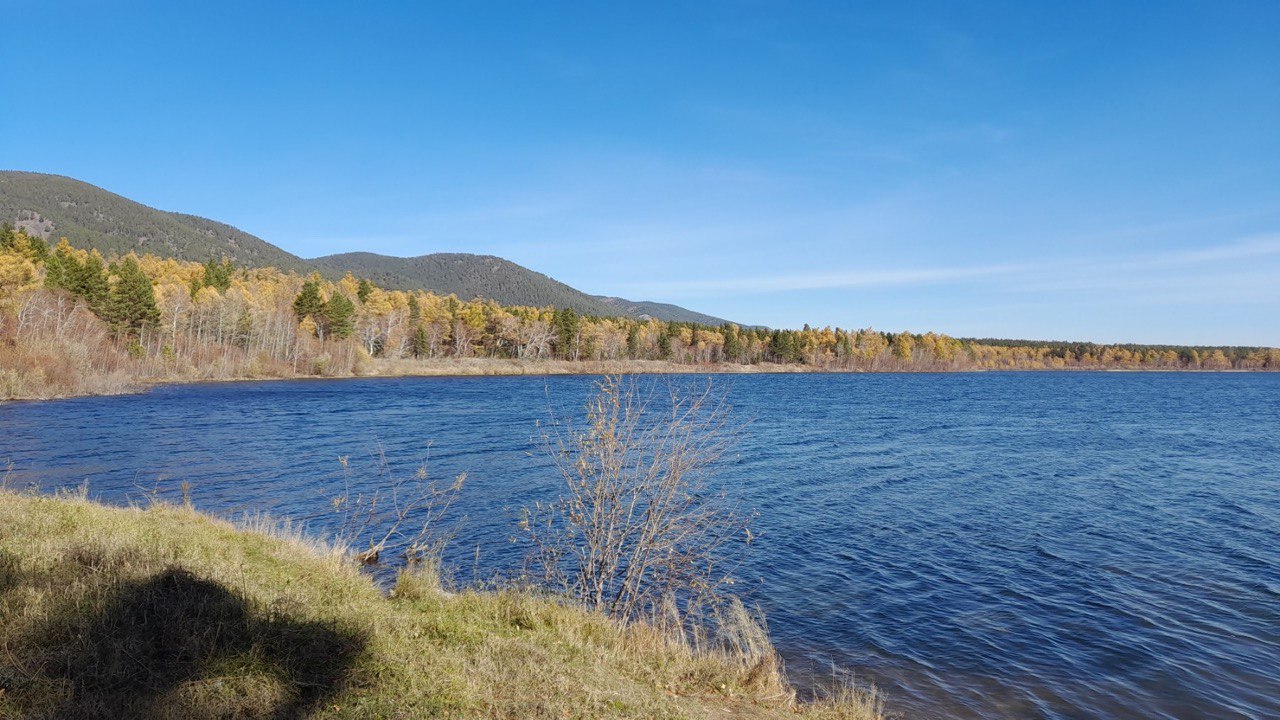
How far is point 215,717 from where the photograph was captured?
5.36 meters

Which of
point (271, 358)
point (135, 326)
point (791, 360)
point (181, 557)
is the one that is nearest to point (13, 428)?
point (181, 557)

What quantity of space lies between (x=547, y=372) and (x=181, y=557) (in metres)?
114

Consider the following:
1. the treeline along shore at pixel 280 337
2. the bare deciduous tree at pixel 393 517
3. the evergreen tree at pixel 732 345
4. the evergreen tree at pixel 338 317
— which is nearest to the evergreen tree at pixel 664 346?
the treeline along shore at pixel 280 337

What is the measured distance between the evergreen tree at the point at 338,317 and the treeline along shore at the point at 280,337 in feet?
0.68

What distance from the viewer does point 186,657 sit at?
6.16 metres

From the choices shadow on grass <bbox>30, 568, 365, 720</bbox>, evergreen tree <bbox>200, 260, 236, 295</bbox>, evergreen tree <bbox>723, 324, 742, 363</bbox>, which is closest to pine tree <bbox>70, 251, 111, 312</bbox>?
evergreen tree <bbox>200, 260, 236, 295</bbox>

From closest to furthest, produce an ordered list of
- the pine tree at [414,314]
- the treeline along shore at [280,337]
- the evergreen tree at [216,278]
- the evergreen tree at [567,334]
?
the treeline along shore at [280,337]
the evergreen tree at [216,278]
the pine tree at [414,314]
the evergreen tree at [567,334]

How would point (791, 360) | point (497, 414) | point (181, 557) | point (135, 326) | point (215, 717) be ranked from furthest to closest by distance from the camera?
1. point (791, 360)
2. point (135, 326)
3. point (497, 414)
4. point (181, 557)
5. point (215, 717)

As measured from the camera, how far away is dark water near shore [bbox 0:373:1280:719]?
10727mm

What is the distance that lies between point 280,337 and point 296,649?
99.8 meters

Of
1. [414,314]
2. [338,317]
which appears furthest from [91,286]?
[414,314]

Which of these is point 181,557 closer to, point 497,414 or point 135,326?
point 497,414

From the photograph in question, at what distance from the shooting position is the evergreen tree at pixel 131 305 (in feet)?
243

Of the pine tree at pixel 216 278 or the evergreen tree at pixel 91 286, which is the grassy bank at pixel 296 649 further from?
the pine tree at pixel 216 278
